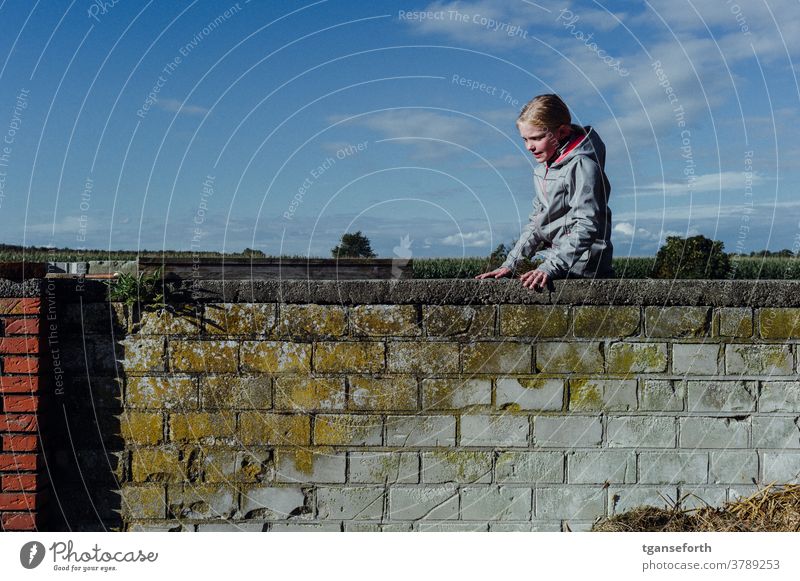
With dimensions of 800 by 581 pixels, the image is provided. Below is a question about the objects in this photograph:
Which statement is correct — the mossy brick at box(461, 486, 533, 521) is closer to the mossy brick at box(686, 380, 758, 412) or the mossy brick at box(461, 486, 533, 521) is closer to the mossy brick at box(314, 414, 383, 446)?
the mossy brick at box(314, 414, 383, 446)

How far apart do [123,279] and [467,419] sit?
6.85 ft

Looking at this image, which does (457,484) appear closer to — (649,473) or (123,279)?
(649,473)

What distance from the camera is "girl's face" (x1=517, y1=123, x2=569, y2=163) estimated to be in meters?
3.88

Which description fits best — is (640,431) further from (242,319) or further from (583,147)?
(242,319)

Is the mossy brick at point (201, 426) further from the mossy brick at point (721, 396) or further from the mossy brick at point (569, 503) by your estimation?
the mossy brick at point (721, 396)

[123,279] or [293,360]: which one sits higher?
[123,279]

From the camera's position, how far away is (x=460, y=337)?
386 cm

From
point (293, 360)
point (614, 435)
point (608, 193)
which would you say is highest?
point (608, 193)

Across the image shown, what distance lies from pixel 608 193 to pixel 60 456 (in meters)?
3.48

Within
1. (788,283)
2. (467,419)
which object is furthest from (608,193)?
(467,419)

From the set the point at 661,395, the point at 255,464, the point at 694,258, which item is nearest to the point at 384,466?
the point at 255,464

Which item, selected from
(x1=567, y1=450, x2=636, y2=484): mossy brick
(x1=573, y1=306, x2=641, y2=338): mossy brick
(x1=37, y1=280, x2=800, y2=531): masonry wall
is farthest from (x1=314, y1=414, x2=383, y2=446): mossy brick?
(x1=573, y1=306, x2=641, y2=338): mossy brick

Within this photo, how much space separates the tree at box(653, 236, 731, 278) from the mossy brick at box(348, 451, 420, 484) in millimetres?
3817

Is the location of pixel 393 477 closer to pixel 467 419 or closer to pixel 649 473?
pixel 467 419
